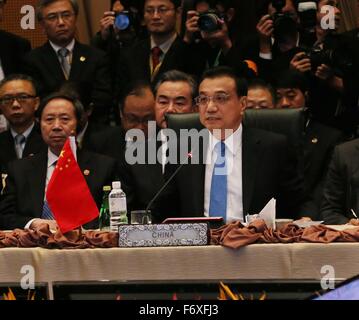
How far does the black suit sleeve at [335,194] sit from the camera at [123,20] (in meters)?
1.70

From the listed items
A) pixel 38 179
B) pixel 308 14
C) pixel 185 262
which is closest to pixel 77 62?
pixel 38 179

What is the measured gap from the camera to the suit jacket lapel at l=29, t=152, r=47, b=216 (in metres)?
4.64

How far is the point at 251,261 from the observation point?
3387mm

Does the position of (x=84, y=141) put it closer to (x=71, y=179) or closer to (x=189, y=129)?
(x=189, y=129)

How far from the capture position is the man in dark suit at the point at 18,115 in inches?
213

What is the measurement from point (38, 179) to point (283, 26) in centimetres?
150

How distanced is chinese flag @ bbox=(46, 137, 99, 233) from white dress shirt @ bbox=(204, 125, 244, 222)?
0.62m

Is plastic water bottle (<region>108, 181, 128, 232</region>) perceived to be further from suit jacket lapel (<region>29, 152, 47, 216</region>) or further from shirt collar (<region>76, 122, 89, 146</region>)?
shirt collar (<region>76, 122, 89, 146</region>)

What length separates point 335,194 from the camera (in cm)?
433

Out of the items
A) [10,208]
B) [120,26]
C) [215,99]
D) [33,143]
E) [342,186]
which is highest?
[120,26]

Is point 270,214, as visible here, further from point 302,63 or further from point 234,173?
point 302,63
